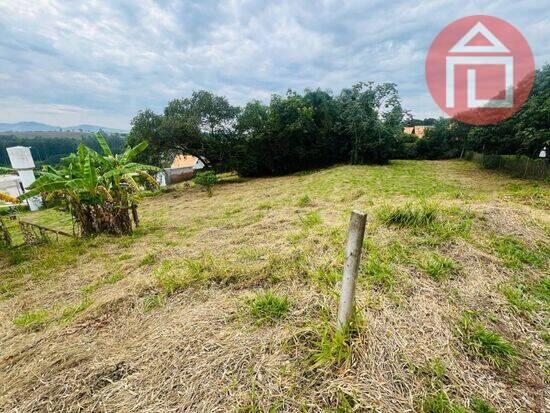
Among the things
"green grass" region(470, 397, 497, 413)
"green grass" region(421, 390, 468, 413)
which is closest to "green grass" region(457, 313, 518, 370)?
"green grass" region(470, 397, 497, 413)

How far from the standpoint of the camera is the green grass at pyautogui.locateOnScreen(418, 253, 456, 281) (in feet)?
8.69

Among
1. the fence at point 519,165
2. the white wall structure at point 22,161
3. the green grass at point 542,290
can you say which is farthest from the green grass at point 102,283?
the white wall structure at point 22,161

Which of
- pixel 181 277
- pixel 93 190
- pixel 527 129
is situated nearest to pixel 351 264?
pixel 181 277

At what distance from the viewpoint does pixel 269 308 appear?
2.26 metres

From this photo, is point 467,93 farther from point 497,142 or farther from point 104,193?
point 104,193

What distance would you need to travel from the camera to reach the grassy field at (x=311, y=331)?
1.59 meters

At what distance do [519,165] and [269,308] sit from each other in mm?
20718

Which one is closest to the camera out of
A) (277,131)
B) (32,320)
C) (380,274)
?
(380,274)

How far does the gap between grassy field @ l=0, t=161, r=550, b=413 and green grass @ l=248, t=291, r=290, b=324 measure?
0.04ft

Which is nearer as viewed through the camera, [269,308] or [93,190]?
[269,308]

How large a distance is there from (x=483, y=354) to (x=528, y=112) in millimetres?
15699

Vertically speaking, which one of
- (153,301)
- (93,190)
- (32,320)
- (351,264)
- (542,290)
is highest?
(93,190)

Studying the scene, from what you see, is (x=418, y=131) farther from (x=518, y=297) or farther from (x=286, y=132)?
(x=518, y=297)

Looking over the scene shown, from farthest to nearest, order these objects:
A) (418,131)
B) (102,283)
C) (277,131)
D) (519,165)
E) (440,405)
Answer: (418,131)
(277,131)
(519,165)
(102,283)
(440,405)
